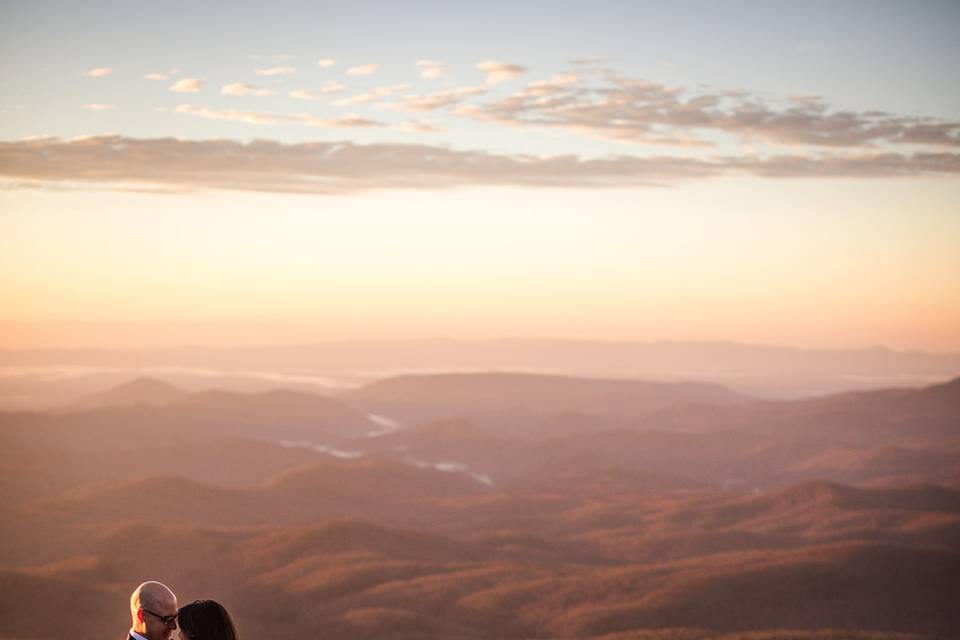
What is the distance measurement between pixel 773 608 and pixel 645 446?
428 ft

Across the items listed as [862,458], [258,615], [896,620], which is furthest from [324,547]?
[862,458]

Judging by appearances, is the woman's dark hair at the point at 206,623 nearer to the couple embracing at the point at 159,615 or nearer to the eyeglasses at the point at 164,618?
the couple embracing at the point at 159,615

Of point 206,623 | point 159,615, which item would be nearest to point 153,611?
point 159,615

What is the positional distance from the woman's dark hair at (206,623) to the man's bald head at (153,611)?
0.44 metres

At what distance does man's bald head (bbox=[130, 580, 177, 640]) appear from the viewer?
288 inches

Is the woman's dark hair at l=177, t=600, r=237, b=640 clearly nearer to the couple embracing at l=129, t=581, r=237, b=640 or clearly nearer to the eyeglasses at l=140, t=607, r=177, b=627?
the couple embracing at l=129, t=581, r=237, b=640

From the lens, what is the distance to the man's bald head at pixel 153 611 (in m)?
7.32

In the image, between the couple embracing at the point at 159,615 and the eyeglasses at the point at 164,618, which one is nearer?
the couple embracing at the point at 159,615

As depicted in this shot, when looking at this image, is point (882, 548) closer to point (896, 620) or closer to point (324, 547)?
point (896, 620)

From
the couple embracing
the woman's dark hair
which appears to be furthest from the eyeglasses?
the woman's dark hair

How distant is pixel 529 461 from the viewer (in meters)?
180

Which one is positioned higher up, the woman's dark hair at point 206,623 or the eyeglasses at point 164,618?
the woman's dark hair at point 206,623

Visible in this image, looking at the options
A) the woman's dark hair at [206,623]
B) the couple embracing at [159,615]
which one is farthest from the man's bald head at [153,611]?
the woman's dark hair at [206,623]

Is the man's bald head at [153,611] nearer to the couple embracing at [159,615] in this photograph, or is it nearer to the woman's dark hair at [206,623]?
the couple embracing at [159,615]
